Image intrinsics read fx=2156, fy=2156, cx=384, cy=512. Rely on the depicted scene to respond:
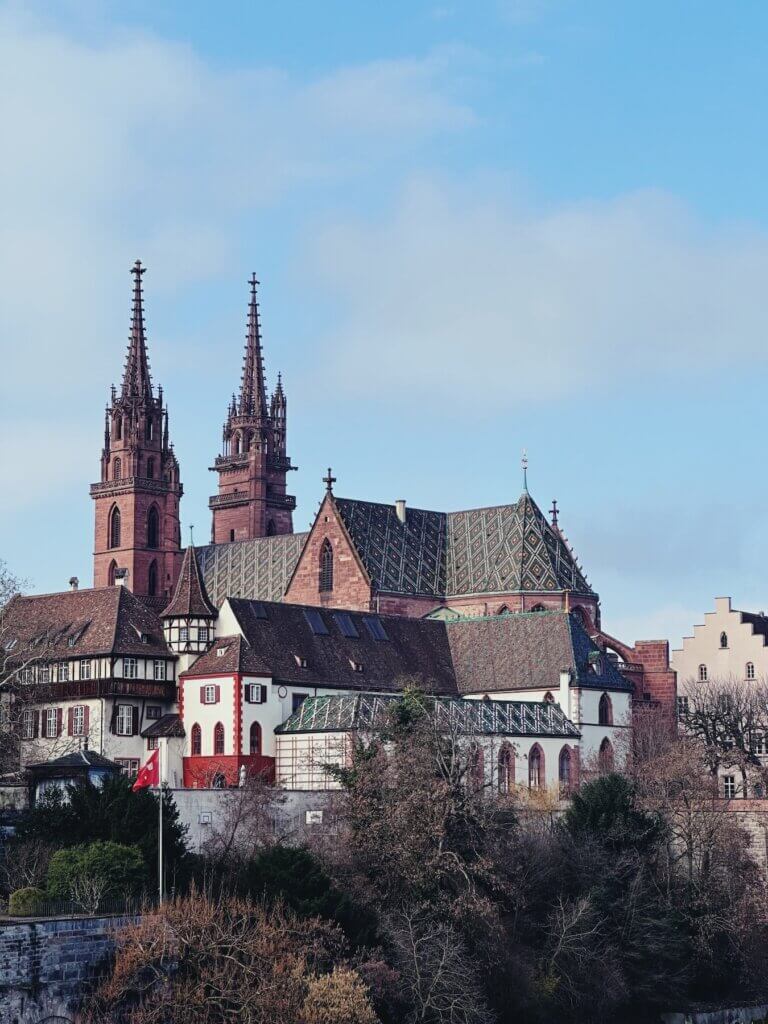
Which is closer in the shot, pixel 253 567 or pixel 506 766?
pixel 506 766

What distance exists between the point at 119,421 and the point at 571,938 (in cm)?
8729

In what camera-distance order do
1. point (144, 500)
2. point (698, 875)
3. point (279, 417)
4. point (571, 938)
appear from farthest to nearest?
point (279, 417)
point (144, 500)
point (698, 875)
point (571, 938)

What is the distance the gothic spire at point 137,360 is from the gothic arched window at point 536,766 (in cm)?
6139

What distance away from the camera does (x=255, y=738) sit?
106m

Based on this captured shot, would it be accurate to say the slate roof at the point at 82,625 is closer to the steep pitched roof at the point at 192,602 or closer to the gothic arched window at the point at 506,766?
the steep pitched roof at the point at 192,602

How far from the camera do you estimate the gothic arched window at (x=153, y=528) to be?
15850 centimetres

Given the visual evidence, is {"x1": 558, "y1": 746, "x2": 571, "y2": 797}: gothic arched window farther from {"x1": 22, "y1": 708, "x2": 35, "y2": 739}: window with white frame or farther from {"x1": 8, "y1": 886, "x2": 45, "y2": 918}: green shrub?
{"x1": 8, "y1": 886, "x2": 45, "y2": 918}: green shrub

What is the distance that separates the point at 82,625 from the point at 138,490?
4569 centimetres

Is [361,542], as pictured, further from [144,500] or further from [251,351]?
[251,351]

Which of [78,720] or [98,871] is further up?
[78,720]

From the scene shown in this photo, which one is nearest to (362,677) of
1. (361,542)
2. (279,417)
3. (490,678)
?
(490,678)

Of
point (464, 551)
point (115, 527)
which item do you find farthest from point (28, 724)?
point (115, 527)

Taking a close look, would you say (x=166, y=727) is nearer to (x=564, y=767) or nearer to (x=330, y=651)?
(x=330, y=651)

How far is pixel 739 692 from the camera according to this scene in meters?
128
